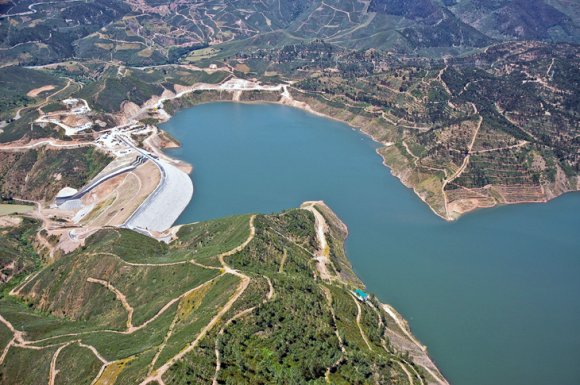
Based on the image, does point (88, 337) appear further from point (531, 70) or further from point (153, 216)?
point (531, 70)

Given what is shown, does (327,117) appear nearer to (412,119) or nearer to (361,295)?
(412,119)

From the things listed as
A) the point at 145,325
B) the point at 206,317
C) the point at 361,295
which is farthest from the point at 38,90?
the point at 206,317

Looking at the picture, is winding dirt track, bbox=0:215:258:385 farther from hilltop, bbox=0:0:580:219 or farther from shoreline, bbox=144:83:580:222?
shoreline, bbox=144:83:580:222

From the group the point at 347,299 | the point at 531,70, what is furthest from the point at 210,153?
the point at 531,70

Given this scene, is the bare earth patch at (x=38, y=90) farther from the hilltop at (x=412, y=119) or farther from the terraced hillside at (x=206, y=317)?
the terraced hillside at (x=206, y=317)

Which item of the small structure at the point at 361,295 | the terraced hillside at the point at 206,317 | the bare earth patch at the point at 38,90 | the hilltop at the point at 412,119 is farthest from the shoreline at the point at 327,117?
the bare earth patch at the point at 38,90
